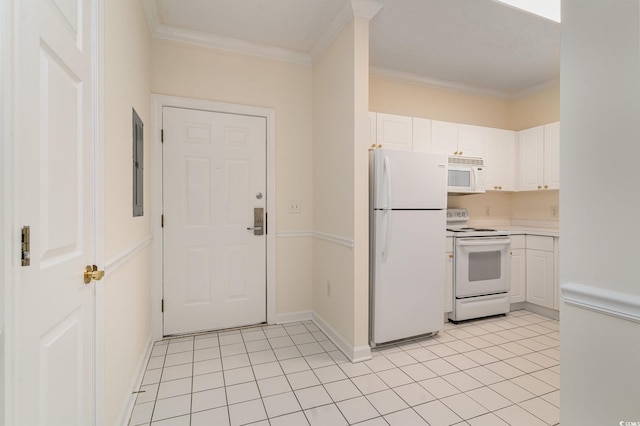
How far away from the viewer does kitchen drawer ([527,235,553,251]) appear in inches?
126

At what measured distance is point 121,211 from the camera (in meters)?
1.58

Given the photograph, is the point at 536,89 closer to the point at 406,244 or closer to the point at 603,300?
the point at 406,244

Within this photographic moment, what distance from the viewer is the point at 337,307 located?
103 inches

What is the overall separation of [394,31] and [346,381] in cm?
289

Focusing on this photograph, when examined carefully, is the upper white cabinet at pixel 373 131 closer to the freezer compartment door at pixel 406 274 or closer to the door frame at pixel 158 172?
the freezer compartment door at pixel 406 274

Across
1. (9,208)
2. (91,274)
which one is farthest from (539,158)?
(9,208)

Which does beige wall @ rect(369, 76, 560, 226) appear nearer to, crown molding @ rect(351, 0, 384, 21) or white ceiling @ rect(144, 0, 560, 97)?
white ceiling @ rect(144, 0, 560, 97)

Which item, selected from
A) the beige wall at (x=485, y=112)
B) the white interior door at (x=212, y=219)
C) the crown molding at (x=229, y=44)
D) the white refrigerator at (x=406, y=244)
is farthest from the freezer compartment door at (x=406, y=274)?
the crown molding at (x=229, y=44)

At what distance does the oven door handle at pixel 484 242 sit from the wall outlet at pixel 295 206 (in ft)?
5.48

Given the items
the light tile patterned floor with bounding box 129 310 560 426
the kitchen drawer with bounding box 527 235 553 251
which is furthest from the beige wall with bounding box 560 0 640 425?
the kitchen drawer with bounding box 527 235 553 251

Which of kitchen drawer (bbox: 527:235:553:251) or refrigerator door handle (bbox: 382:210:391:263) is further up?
refrigerator door handle (bbox: 382:210:391:263)

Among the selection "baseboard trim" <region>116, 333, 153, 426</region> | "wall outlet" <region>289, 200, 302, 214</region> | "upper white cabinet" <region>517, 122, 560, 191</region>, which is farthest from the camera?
"upper white cabinet" <region>517, 122, 560, 191</region>

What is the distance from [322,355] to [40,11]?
244cm

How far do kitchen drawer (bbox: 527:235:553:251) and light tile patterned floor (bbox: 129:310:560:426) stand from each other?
880 mm
